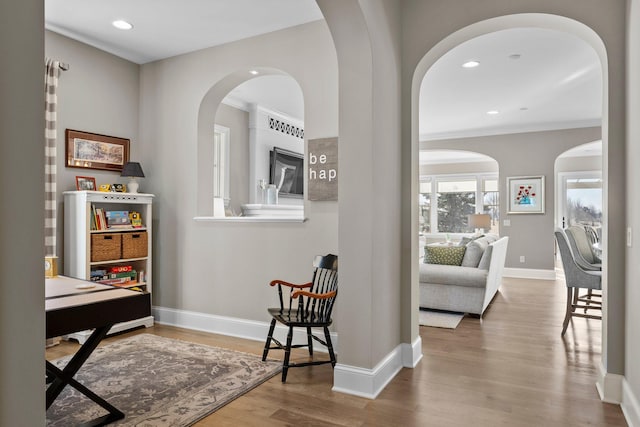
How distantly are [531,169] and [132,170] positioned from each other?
6.76m

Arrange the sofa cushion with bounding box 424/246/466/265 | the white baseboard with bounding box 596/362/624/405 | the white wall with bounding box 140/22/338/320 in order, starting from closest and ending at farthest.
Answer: the white baseboard with bounding box 596/362/624/405, the white wall with bounding box 140/22/338/320, the sofa cushion with bounding box 424/246/466/265

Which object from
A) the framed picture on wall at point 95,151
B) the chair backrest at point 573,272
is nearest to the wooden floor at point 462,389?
the chair backrest at point 573,272

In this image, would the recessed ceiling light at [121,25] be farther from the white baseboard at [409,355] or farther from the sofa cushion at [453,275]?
the sofa cushion at [453,275]

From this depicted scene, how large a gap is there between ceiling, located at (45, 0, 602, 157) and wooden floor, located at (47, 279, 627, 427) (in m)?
2.83

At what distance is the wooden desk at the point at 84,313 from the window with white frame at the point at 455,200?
376 inches

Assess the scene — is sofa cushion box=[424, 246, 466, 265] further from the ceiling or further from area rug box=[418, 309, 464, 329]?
the ceiling

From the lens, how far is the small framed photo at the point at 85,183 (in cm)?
397

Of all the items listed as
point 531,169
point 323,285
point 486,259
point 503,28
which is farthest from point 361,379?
point 531,169

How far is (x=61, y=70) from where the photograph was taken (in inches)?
148

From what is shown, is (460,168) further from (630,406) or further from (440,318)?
(630,406)

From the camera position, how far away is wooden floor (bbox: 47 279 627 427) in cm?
234

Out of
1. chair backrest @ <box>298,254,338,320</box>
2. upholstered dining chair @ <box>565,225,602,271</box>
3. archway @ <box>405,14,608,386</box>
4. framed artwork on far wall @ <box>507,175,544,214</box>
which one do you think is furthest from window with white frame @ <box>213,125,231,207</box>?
framed artwork on far wall @ <box>507,175,544,214</box>

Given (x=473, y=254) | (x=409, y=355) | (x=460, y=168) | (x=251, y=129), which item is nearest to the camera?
(x=409, y=355)

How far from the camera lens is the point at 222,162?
19.3ft
